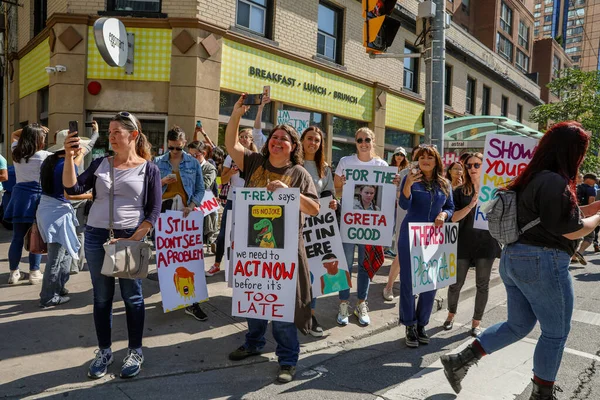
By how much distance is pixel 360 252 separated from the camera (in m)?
4.94

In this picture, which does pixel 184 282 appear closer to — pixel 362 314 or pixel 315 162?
pixel 315 162

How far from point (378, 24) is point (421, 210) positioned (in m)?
4.11

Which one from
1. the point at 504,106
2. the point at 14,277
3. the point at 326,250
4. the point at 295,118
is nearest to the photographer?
the point at 326,250

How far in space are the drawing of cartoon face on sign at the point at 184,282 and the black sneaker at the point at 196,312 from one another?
7.5 inches

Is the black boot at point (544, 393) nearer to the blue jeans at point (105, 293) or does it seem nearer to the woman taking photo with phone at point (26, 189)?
the blue jeans at point (105, 293)

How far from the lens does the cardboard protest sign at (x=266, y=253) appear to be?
345 cm

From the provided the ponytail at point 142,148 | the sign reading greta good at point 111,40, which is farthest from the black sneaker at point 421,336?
the sign reading greta good at point 111,40

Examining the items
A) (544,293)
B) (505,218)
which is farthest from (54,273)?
(544,293)

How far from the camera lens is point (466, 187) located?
482 cm

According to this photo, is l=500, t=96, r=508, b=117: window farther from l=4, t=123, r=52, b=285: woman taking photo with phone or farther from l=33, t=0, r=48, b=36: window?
l=4, t=123, r=52, b=285: woman taking photo with phone

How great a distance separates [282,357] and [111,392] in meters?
1.23

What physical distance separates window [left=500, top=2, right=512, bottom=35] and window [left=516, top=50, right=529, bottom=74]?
9.16 ft

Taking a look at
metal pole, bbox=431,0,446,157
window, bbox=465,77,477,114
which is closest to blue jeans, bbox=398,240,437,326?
metal pole, bbox=431,0,446,157

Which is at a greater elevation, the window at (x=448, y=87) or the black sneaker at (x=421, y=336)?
the window at (x=448, y=87)
